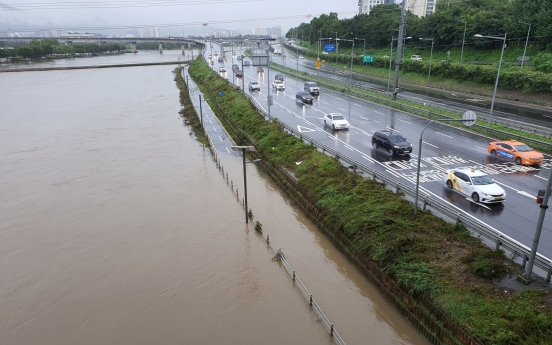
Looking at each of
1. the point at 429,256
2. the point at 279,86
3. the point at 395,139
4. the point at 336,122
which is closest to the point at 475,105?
the point at 336,122

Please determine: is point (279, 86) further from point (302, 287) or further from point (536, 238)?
point (536, 238)

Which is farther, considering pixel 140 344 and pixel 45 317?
pixel 45 317

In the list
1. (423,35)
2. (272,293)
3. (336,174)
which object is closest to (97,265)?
(272,293)

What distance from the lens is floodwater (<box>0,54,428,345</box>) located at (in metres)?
15.0

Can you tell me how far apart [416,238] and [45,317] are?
52.6 ft

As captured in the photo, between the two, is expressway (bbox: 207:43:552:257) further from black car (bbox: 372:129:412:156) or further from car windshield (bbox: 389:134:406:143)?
car windshield (bbox: 389:134:406:143)

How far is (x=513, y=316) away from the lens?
11.9m

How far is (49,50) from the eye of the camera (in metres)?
144


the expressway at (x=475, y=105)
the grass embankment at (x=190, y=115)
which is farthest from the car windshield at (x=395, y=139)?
the grass embankment at (x=190, y=115)

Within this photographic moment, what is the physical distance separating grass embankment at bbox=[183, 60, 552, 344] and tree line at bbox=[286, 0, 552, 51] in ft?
92.0

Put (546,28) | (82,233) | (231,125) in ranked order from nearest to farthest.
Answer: (82,233), (231,125), (546,28)

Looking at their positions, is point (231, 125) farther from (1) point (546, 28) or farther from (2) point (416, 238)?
(1) point (546, 28)

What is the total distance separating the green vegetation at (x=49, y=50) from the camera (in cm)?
13311

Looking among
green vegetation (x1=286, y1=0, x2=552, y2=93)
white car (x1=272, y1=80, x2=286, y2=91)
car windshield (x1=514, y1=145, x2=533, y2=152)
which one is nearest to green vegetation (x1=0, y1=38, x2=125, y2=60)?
green vegetation (x1=286, y1=0, x2=552, y2=93)
